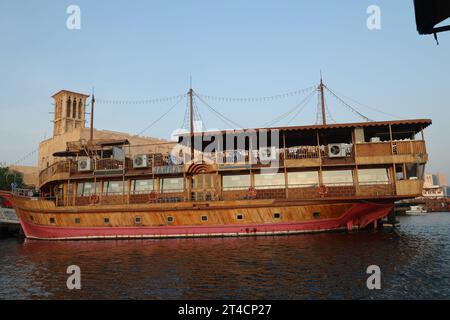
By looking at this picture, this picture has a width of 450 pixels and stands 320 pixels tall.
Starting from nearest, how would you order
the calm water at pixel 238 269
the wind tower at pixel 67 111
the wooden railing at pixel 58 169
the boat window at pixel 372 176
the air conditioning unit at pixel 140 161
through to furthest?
1. the calm water at pixel 238 269
2. the boat window at pixel 372 176
3. the air conditioning unit at pixel 140 161
4. the wooden railing at pixel 58 169
5. the wind tower at pixel 67 111

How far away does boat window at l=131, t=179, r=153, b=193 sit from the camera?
79.7ft

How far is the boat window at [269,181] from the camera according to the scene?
2267 cm

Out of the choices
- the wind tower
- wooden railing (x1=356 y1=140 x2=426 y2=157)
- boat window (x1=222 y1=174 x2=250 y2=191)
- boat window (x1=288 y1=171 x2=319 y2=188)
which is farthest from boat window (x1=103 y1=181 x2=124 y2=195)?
the wind tower

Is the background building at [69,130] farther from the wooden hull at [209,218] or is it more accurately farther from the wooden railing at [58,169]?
the wooden hull at [209,218]

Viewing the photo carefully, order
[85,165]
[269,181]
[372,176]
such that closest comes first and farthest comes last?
[372,176] < [269,181] < [85,165]

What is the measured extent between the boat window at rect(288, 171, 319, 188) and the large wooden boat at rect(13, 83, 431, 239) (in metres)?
0.07

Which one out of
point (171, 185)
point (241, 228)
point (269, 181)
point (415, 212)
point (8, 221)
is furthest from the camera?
point (415, 212)

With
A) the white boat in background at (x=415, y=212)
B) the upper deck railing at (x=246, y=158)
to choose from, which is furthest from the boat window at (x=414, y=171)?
the white boat in background at (x=415, y=212)

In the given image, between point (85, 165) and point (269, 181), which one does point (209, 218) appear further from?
point (85, 165)

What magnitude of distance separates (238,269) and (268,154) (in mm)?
10998

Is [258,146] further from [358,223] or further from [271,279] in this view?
[271,279]

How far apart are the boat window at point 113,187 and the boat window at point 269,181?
1093 cm

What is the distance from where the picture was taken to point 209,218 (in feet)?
70.0

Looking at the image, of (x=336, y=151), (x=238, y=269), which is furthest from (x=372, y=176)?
(x=238, y=269)
